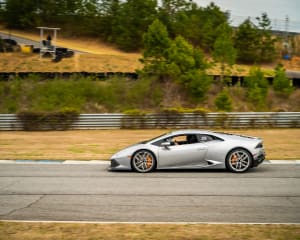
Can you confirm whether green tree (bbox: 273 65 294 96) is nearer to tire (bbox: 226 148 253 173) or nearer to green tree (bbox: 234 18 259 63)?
green tree (bbox: 234 18 259 63)

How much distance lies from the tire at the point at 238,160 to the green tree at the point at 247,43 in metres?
38.7

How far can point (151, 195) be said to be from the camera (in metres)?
10.8

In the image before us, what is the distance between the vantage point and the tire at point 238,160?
532 inches

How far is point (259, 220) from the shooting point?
8672 millimetres

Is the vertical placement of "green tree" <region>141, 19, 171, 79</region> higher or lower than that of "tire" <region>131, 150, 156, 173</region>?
higher


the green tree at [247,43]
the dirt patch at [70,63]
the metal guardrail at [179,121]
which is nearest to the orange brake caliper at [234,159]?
the metal guardrail at [179,121]

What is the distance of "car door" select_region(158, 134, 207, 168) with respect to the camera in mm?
13656

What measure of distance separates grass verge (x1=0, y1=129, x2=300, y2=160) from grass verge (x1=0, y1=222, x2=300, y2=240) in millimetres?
8599

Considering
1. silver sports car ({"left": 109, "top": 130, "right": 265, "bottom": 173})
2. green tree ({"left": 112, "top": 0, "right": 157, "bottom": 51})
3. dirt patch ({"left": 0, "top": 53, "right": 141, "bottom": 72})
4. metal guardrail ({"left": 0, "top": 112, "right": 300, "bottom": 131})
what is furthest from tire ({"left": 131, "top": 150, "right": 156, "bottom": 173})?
green tree ({"left": 112, "top": 0, "right": 157, "bottom": 51})

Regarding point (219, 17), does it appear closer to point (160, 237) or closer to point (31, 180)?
point (31, 180)

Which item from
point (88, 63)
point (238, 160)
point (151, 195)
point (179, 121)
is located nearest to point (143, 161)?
point (238, 160)

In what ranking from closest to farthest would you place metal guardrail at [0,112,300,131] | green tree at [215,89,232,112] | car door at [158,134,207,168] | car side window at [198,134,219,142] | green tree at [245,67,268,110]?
car door at [158,134,207,168] → car side window at [198,134,219,142] → metal guardrail at [0,112,300,131] → green tree at [215,89,232,112] → green tree at [245,67,268,110]

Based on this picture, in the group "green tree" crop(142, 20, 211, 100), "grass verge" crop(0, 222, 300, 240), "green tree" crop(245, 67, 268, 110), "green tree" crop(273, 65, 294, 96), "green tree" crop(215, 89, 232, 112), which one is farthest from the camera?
"green tree" crop(273, 65, 294, 96)

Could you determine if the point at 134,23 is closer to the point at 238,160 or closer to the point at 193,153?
the point at 193,153
